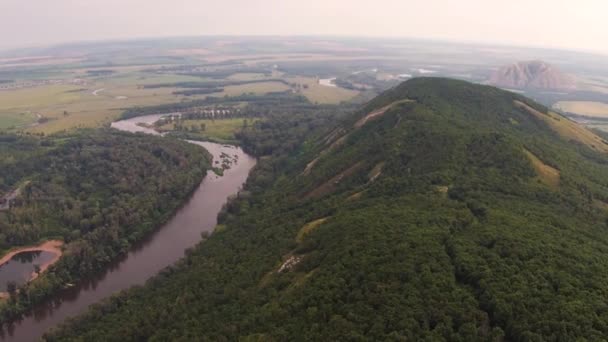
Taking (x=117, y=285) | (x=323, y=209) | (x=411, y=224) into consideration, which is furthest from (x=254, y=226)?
(x=411, y=224)

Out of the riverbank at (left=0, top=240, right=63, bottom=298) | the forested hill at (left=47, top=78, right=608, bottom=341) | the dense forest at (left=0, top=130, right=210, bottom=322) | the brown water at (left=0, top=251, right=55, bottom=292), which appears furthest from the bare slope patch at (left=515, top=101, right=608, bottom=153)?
the brown water at (left=0, top=251, right=55, bottom=292)

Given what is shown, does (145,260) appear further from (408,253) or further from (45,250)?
(408,253)

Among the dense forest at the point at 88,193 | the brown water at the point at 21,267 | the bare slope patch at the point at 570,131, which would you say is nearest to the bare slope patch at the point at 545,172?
the bare slope patch at the point at 570,131

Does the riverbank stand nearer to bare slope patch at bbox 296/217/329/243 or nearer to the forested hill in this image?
the forested hill

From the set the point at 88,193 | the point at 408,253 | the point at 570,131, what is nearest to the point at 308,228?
the point at 408,253

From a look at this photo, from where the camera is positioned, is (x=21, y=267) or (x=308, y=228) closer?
(x=308, y=228)

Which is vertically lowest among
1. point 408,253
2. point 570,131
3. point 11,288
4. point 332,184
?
point 11,288
